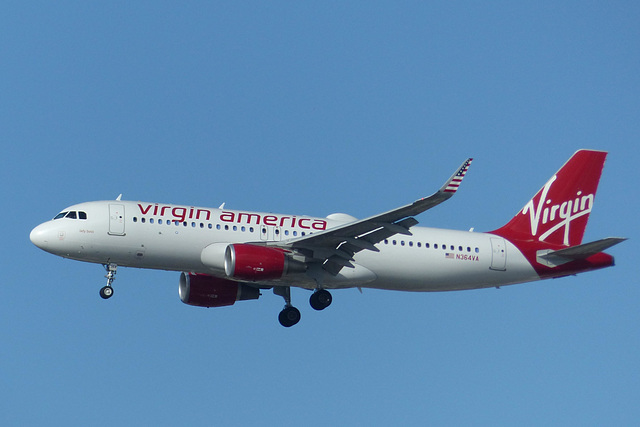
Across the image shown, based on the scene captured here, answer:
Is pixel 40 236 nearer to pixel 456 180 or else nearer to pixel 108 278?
pixel 108 278

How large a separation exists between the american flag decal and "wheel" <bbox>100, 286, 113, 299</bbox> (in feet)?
49.9

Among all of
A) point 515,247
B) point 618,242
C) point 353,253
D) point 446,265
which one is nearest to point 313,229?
point 353,253

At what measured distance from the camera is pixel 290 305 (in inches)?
1784

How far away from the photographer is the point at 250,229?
4262 centimetres

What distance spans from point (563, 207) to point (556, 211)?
420 millimetres

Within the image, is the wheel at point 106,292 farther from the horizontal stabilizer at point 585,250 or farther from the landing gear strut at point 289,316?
the horizontal stabilizer at point 585,250

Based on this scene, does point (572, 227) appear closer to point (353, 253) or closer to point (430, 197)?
point (353, 253)

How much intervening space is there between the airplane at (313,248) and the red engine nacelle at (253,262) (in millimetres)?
39

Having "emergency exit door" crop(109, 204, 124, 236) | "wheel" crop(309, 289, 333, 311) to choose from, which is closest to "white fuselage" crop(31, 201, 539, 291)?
"emergency exit door" crop(109, 204, 124, 236)

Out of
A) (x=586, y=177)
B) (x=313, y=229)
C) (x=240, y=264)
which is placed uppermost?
(x=586, y=177)

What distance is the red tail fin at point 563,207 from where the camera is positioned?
47312 mm

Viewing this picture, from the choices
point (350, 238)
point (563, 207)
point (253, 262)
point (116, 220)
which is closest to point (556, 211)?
point (563, 207)

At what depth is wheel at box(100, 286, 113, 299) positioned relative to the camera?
41.9 m

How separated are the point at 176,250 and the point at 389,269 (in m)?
9.04
